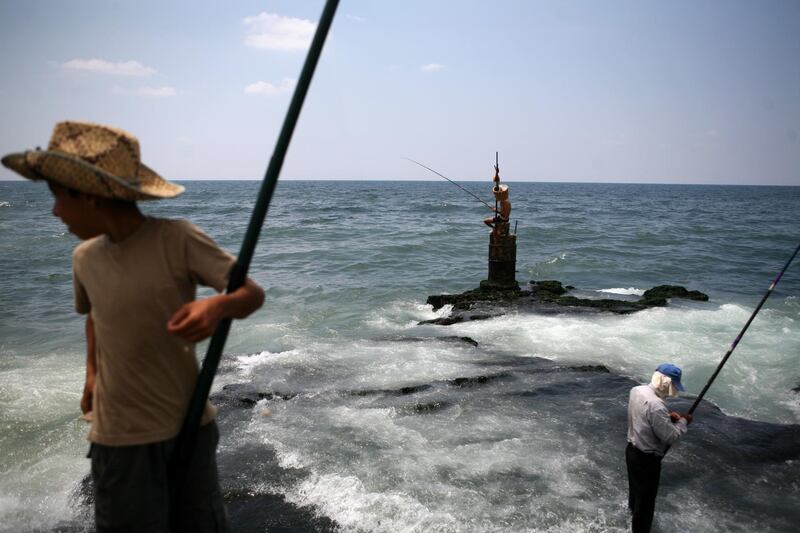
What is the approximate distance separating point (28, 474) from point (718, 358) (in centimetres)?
1180

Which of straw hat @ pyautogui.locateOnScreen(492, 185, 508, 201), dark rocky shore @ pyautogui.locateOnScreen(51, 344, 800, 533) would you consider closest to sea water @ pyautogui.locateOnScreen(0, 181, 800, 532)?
dark rocky shore @ pyautogui.locateOnScreen(51, 344, 800, 533)

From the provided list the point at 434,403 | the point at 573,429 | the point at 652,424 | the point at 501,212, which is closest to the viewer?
the point at 652,424

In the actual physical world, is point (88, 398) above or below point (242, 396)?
above

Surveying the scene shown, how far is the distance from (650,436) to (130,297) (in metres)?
4.64

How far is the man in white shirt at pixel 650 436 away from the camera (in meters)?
5.08

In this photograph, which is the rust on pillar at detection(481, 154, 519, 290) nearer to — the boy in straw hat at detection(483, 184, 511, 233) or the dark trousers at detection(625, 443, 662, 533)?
the boy in straw hat at detection(483, 184, 511, 233)

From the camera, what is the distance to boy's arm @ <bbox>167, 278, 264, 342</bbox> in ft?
6.55

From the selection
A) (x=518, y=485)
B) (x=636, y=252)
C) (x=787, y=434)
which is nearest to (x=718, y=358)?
(x=787, y=434)

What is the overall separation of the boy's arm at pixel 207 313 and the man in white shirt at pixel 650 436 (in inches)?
167

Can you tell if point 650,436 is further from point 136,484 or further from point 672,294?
point 672,294

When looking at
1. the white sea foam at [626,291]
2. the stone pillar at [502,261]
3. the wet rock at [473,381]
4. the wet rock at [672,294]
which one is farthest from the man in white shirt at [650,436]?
the white sea foam at [626,291]

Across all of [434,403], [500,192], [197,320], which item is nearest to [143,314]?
[197,320]

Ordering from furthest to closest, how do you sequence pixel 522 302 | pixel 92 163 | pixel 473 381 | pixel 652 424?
pixel 522 302 → pixel 473 381 → pixel 652 424 → pixel 92 163

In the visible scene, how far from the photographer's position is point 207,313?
6.57ft
